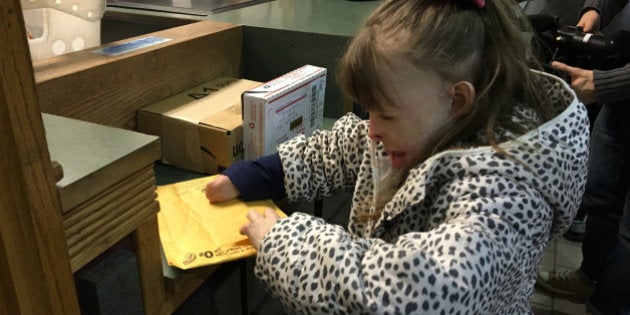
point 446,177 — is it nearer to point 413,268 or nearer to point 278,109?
point 413,268

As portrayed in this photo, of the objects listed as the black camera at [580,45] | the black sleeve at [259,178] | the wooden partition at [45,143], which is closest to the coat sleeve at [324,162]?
the black sleeve at [259,178]

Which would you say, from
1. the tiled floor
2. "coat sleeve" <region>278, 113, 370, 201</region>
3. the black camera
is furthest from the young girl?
the tiled floor

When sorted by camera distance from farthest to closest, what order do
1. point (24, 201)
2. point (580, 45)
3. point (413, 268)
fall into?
point (580, 45)
point (413, 268)
point (24, 201)

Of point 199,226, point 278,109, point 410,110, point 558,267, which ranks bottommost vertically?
point 558,267

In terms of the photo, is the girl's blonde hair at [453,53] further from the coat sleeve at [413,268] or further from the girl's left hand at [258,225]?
the girl's left hand at [258,225]

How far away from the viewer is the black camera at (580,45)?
142 centimetres

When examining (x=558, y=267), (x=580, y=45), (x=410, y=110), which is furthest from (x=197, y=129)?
(x=558, y=267)

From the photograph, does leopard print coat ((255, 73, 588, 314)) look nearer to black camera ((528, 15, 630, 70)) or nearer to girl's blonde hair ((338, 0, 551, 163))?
girl's blonde hair ((338, 0, 551, 163))

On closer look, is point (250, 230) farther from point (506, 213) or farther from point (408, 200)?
point (506, 213)

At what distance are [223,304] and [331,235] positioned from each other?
826 millimetres

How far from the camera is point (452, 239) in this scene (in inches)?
22.8

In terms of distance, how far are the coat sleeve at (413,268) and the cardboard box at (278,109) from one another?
37cm

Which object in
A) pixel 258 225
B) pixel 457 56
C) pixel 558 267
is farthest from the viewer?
pixel 558 267

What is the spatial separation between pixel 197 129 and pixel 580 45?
43.4 inches
